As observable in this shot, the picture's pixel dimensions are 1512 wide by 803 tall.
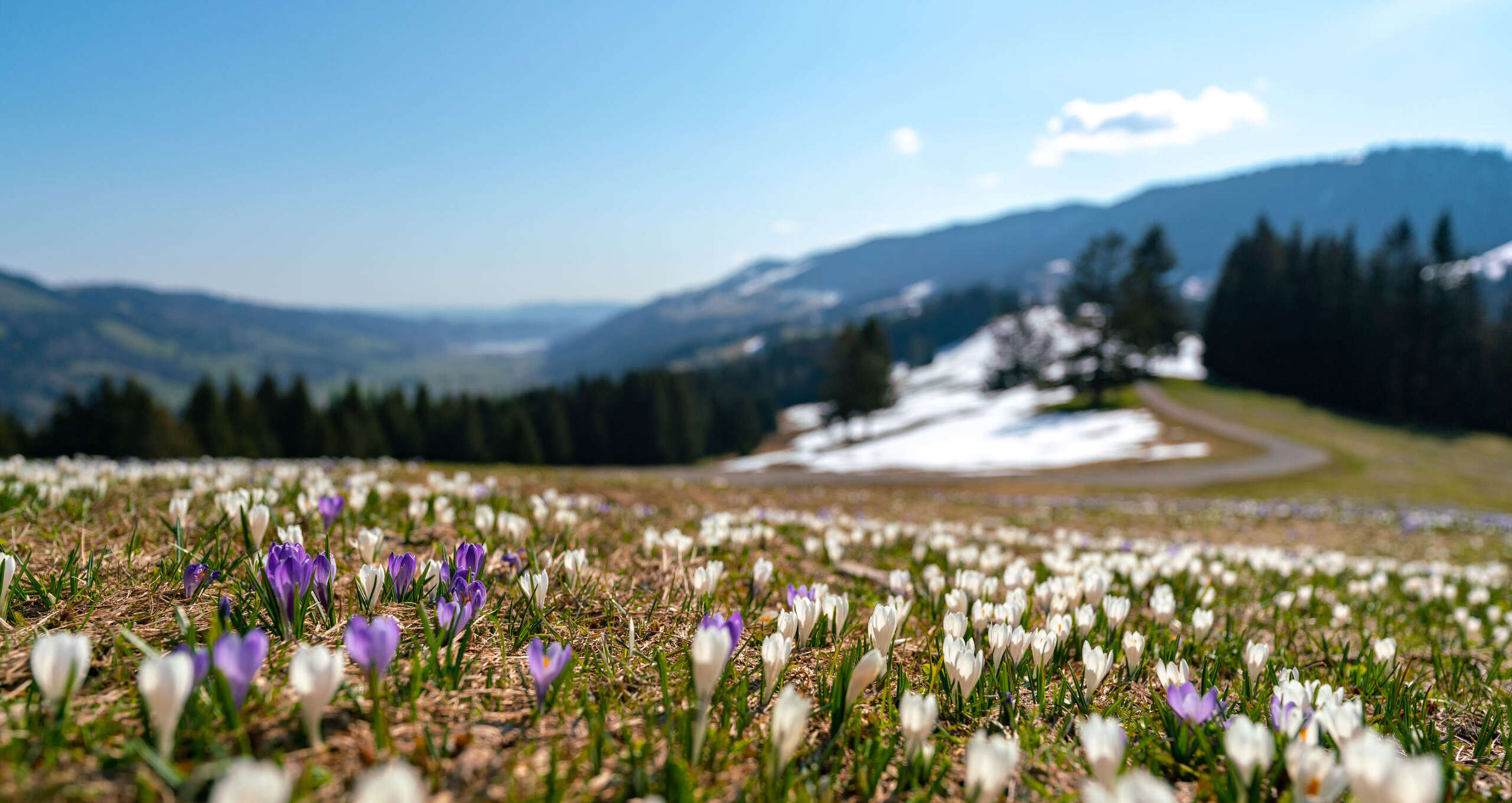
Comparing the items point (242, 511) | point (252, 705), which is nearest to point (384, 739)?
point (252, 705)

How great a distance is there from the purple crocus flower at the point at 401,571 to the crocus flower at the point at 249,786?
151 cm

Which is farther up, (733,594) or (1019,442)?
(733,594)

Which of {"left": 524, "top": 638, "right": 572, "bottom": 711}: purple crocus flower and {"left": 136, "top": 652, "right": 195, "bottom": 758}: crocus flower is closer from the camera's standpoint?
{"left": 136, "top": 652, "right": 195, "bottom": 758}: crocus flower

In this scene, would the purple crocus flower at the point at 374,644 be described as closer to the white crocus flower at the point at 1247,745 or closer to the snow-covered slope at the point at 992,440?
the white crocus flower at the point at 1247,745

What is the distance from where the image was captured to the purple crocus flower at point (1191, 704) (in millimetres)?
2102

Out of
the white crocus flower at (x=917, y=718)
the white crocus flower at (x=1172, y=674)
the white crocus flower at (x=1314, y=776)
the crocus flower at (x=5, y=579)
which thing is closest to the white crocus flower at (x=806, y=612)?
the white crocus flower at (x=917, y=718)

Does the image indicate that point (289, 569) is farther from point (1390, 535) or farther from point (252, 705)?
point (1390, 535)

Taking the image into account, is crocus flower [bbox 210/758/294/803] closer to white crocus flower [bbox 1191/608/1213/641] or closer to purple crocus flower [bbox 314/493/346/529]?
purple crocus flower [bbox 314/493/346/529]

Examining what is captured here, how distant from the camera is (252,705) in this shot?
1.79 metres

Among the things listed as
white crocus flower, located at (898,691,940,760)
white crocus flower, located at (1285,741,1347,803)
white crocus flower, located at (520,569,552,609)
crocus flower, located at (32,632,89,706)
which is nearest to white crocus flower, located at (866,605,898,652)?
white crocus flower, located at (898,691,940,760)

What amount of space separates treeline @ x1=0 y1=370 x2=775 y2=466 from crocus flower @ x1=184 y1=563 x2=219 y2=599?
54.8 metres

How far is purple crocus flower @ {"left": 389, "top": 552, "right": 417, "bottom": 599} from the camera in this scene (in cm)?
261

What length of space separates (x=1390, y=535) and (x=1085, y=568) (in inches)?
587

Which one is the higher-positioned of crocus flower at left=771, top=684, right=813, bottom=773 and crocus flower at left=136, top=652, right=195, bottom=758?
crocus flower at left=136, top=652, right=195, bottom=758
